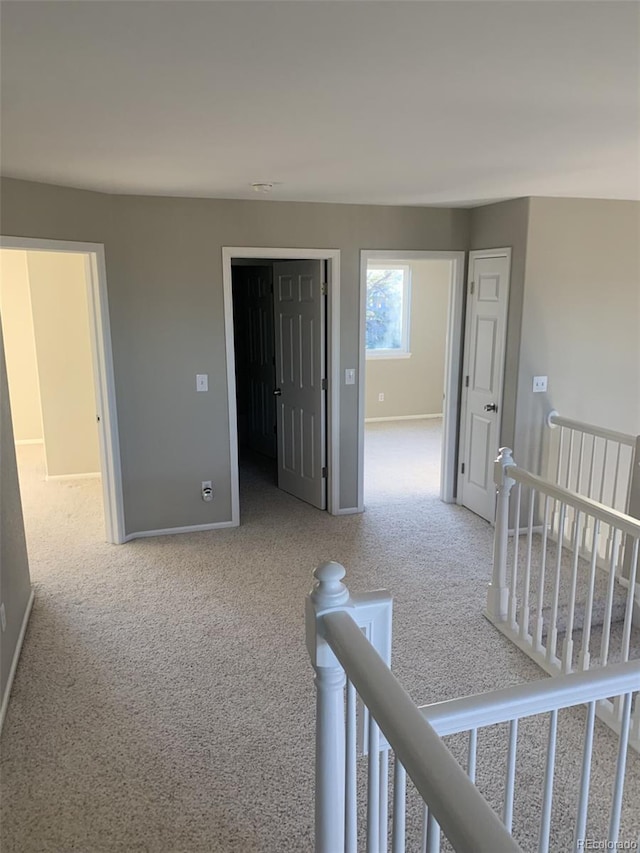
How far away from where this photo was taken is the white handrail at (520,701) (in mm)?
1204

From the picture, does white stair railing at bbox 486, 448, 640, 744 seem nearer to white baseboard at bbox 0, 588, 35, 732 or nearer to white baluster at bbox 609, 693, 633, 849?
white baluster at bbox 609, 693, 633, 849

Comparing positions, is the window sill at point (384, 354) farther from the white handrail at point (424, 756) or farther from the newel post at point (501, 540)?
the white handrail at point (424, 756)

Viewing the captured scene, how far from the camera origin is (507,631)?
3.23m

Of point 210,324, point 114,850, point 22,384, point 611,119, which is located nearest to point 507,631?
point 114,850

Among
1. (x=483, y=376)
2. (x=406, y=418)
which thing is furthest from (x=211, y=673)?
(x=406, y=418)

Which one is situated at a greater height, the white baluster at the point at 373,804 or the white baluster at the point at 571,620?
the white baluster at the point at 373,804

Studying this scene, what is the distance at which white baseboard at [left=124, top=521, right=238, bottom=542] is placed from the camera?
4.51 metres

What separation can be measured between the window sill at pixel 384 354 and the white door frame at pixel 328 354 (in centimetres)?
359

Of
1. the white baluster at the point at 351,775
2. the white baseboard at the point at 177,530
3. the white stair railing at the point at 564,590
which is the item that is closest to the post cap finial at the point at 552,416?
the white stair railing at the point at 564,590

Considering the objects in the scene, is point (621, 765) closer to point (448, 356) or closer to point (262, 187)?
point (262, 187)

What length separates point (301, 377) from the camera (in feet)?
16.6

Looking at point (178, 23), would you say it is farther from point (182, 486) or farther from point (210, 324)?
point (182, 486)

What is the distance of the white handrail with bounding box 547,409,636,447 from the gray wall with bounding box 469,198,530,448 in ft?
0.92

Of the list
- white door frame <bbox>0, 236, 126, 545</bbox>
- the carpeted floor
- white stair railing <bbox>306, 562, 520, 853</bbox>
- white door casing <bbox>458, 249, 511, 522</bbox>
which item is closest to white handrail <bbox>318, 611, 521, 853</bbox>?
white stair railing <bbox>306, 562, 520, 853</bbox>
